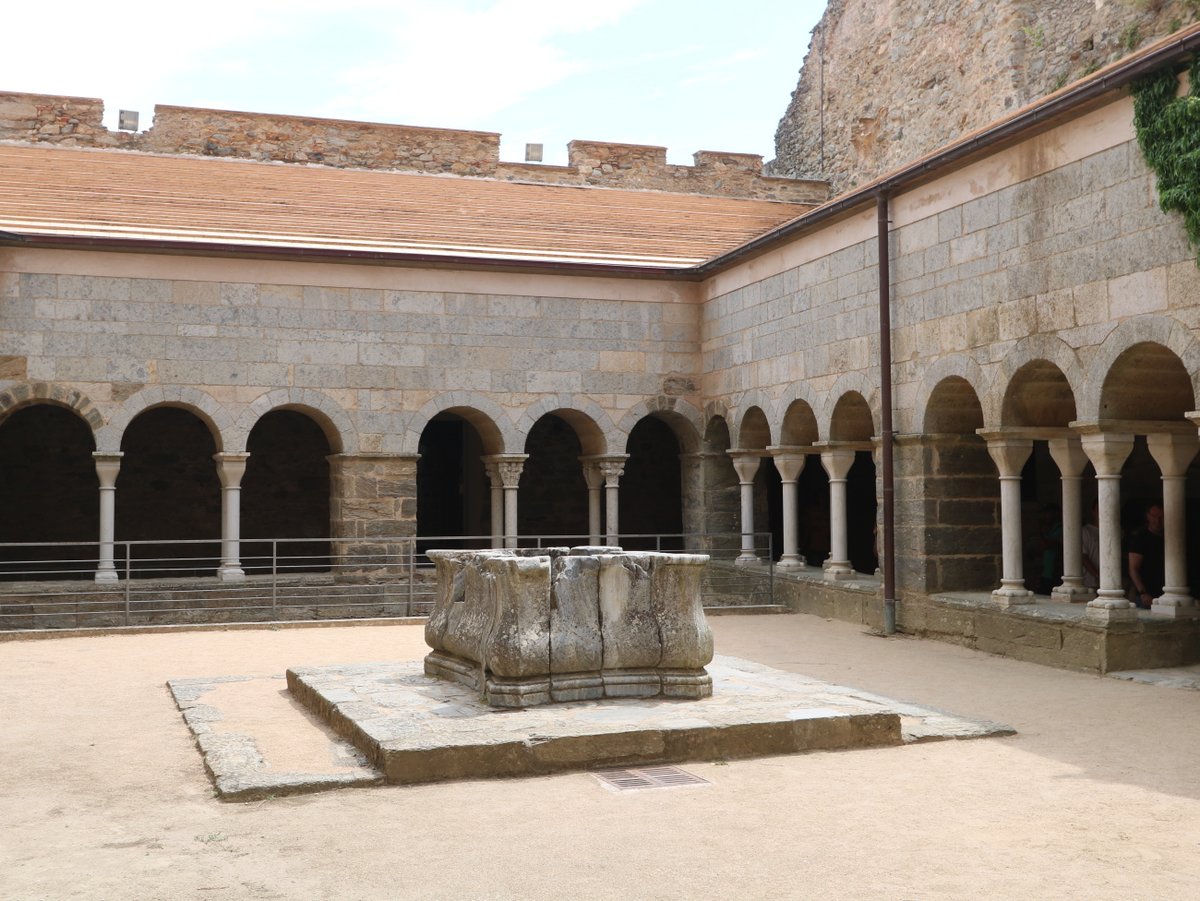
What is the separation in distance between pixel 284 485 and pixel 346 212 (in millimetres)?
3899

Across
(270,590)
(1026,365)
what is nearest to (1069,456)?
(1026,365)

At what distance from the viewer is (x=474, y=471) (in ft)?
56.9

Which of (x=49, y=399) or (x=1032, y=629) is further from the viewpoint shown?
(x=49, y=399)

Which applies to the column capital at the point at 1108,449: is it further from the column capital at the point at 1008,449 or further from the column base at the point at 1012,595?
the column base at the point at 1012,595

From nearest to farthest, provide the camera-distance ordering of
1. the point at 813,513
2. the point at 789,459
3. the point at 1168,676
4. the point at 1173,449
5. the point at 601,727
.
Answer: the point at 601,727, the point at 1168,676, the point at 1173,449, the point at 789,459, the point at 813,513

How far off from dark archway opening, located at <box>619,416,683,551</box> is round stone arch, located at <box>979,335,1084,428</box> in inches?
323

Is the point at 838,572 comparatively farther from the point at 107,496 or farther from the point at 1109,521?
the point at 107,496

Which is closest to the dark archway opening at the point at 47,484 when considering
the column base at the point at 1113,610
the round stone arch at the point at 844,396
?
the round stone arch at the point at 844,396

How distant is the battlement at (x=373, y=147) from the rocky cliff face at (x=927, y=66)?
1.41 metres

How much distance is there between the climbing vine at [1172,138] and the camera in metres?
7.46

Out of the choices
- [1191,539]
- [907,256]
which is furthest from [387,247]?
[1191,539]

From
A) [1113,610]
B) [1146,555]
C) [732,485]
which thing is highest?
[732,485]

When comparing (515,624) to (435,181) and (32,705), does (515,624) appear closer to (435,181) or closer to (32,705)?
(32,705)

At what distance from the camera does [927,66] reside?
18078mm
